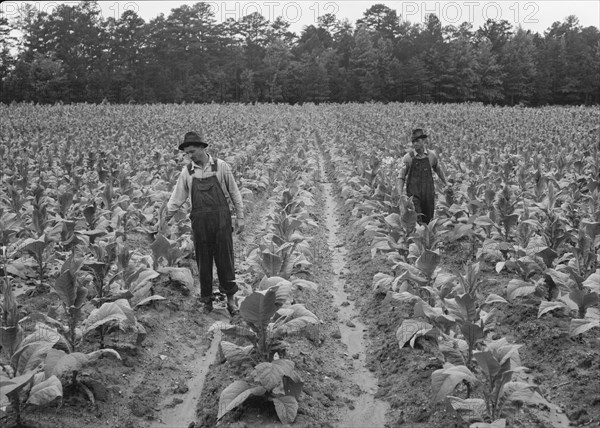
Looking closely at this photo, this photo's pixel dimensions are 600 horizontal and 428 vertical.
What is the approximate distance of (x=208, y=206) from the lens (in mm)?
6094

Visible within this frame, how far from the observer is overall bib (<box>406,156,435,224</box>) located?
25.9 feet

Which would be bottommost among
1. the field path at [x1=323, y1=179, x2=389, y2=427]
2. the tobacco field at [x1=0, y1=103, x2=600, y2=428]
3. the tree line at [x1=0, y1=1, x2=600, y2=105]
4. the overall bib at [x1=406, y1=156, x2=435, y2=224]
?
the field path at [x1=323, y1=179, x2=389, y2=427]

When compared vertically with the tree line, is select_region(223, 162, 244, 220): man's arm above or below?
below

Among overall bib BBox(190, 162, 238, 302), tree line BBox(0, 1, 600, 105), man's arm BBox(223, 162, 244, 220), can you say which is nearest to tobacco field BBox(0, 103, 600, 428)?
overall bib BBox(190, 162, 238, 302)

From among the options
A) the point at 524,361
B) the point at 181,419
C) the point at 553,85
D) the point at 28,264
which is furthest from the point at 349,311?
the point at 553,85

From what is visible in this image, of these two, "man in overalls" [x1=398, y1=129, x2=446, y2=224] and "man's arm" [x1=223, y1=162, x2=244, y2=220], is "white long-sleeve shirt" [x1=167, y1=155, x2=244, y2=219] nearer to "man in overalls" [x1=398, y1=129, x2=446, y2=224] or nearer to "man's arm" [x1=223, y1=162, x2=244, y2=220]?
"man's arm" [x1=223, y1=162, x2=244, y2=220]

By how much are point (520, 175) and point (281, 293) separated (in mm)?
8147

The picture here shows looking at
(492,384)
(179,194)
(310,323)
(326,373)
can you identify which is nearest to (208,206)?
(179,194)

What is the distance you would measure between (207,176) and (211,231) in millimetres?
611

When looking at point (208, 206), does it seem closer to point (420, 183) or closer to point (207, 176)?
point (207, 176)

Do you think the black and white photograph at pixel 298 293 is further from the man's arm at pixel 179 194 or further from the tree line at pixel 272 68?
the tree line at pixel 272 68

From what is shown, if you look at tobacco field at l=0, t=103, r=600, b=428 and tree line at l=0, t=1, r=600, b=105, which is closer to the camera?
tobacco field at l=0, t=103, r=600, b=428

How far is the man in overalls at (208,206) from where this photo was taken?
19.9 feet

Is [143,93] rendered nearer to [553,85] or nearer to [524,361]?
[553,85]
